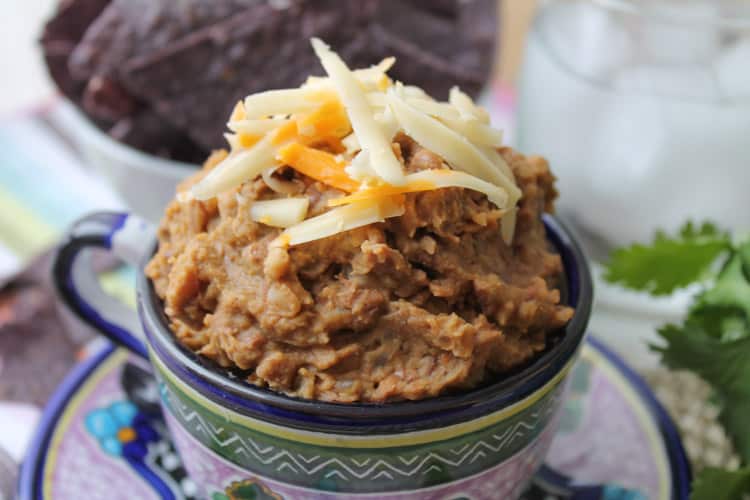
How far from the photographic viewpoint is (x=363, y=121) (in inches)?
36.5

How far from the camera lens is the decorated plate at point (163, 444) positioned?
1161mm

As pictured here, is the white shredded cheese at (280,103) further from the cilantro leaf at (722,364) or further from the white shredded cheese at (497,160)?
the cilantro leaf at (722,364)

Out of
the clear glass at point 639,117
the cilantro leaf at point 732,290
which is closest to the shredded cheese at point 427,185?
the cilantro leaf at point 732,290

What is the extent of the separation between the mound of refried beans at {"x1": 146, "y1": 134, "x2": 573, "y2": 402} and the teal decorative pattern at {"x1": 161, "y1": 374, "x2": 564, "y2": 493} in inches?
2.3

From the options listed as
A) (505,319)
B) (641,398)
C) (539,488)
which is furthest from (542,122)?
(505,319)

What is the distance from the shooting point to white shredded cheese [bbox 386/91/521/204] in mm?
932

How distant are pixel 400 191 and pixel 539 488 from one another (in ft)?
1.82

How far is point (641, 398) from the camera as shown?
52.7 inches

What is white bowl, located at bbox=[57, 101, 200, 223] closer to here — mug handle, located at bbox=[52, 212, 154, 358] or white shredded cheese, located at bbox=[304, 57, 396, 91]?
mug handle, located at bbox=[52, 212, 154, 358]

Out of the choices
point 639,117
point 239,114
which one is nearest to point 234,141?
point 239,114

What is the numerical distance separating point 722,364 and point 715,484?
25 cm

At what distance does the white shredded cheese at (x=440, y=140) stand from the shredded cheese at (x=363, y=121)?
0.10 feet

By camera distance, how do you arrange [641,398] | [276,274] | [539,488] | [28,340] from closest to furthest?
[276,274], [539,488], [641,398], [28,340]

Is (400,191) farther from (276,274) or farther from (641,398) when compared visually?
(641,398)
